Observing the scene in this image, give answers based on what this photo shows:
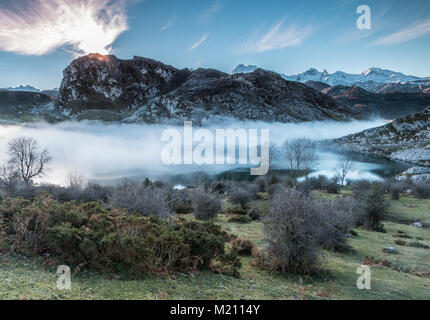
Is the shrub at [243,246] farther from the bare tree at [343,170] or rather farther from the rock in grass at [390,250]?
the bare tree at [343,170]

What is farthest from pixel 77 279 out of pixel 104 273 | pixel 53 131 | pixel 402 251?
pixel 53 131

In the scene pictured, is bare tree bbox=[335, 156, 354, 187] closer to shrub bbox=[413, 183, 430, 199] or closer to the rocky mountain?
shrub bbox=[413, 183, 430, 199]

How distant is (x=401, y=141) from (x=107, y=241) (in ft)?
508

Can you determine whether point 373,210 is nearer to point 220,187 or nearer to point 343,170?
point 220,187

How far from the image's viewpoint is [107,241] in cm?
874

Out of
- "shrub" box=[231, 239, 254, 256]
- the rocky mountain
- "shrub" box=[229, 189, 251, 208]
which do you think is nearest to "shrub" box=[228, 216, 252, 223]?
"shrub" box=[229, 189, 251, 208]

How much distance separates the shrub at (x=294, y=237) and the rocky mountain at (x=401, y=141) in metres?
103

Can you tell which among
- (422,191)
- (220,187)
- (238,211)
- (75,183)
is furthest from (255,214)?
(422,191)

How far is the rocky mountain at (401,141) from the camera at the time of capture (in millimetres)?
102188

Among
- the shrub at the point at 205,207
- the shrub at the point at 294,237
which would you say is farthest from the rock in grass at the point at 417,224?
the shrub at the point at 294,237

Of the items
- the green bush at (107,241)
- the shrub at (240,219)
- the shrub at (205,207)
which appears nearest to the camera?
the green bush at (107,241)

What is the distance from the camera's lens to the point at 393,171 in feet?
278

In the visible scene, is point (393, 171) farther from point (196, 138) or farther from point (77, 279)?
point (196, 138)

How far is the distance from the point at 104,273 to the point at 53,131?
21076 centimetres
